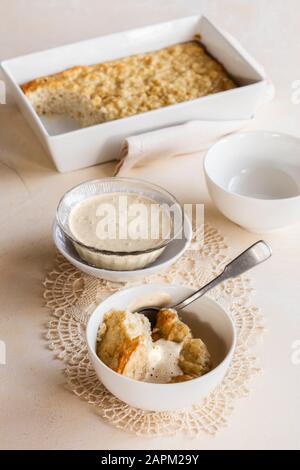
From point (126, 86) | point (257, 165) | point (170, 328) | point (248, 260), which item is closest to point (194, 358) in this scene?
point (170, 328)

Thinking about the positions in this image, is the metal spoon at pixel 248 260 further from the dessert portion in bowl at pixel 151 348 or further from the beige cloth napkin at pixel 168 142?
the beige cloth napkin at pixel 168 142

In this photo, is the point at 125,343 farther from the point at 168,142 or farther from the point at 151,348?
the point at 168,142

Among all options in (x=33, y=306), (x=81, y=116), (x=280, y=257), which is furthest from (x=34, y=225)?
(x=280, y=257)

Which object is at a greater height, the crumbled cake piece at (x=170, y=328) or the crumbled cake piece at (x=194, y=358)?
the crumbled cake piece at (x=170, y=328)

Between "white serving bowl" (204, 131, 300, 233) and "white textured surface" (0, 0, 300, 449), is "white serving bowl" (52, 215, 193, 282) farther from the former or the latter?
"white serving bowl" (204, 131, 300, 233)

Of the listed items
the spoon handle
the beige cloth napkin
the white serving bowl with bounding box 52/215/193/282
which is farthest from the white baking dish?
the spoon handle

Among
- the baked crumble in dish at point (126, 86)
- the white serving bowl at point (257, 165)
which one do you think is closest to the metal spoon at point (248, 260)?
the white serving bowl at point (257, 165)

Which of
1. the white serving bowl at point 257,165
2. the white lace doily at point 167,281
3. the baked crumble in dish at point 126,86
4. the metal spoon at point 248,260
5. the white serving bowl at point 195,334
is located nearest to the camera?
the white serving bowl at point 195,334
